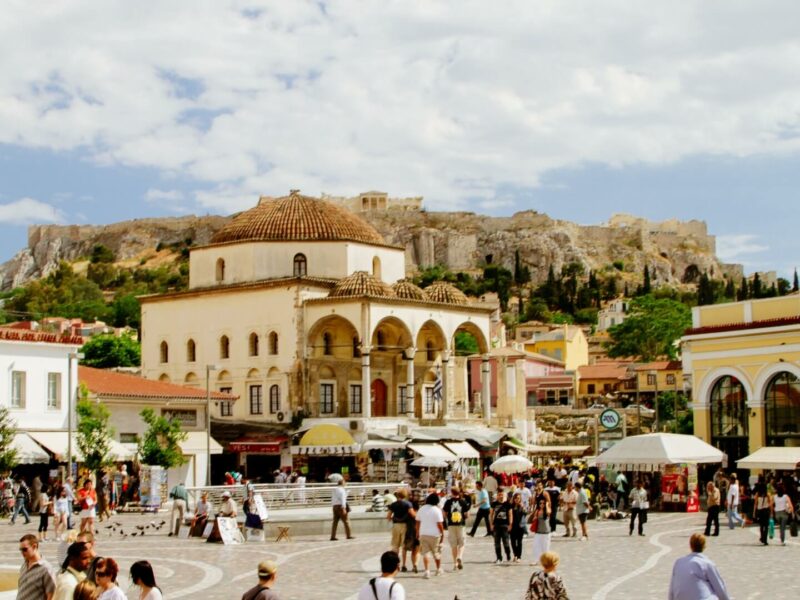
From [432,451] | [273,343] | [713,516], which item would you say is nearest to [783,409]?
[713,516]

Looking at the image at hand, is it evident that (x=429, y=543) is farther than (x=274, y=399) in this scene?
No

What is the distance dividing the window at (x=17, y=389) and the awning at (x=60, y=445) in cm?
94

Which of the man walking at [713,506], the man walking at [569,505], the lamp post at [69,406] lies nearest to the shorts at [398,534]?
the man walking at [569,505]

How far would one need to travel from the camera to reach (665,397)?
88.2 metres

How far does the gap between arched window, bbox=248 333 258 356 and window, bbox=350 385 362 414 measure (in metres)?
4.08

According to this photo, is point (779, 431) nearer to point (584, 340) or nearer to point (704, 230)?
point (584, 340)

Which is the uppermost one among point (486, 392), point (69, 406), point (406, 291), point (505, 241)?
point (505, 241)

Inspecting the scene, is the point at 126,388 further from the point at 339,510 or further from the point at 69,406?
the point at 339,510

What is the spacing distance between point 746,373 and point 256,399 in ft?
68.6

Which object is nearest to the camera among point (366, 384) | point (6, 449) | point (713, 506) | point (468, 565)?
point (468, 565)

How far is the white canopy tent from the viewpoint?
96.9ft

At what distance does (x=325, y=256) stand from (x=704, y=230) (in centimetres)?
14623

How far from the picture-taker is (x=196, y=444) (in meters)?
45.2

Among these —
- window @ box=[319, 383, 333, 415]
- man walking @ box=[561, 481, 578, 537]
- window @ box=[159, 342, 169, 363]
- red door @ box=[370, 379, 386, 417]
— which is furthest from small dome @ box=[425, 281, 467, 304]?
man walking @ box=[561, 481, 578, 537]
